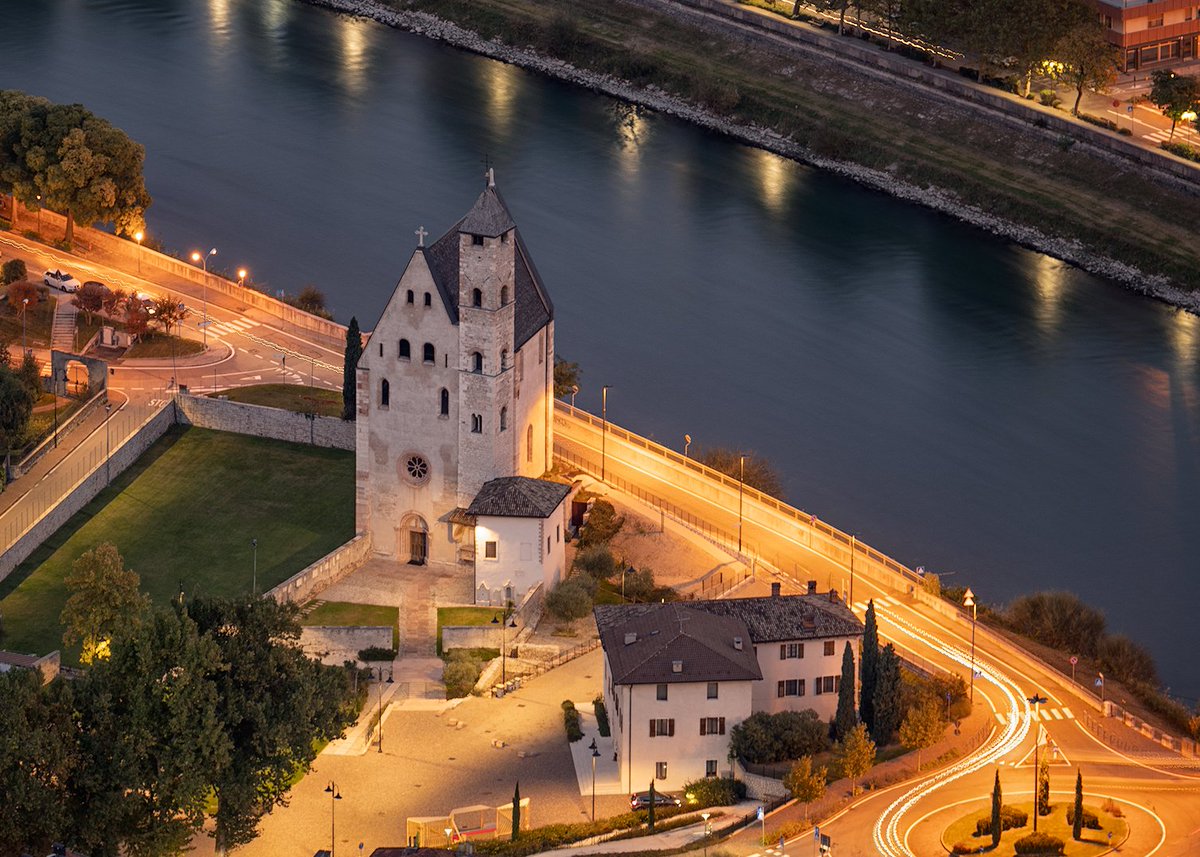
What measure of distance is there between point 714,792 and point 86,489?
39212 millimetres

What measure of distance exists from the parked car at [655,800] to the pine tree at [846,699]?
25.4 feet

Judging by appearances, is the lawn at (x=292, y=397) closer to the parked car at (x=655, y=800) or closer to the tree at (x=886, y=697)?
the parked car at (x=655, y=800)

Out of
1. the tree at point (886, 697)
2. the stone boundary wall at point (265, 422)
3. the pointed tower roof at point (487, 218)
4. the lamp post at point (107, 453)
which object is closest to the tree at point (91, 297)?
the lamp post at point (107, 453)

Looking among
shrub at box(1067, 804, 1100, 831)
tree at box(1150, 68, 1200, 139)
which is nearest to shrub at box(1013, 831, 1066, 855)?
shrub at box(1067, 804, 1100, 831)

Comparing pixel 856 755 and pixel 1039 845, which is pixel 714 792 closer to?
pixel 856 755

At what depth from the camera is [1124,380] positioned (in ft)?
557

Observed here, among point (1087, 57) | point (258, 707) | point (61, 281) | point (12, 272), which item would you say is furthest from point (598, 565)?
point (1087, 57)

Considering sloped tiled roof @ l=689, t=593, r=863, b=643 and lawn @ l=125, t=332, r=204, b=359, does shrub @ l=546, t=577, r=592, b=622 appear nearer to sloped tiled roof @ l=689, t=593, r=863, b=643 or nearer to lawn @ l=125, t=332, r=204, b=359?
sloped tiled roof @ l=689, t=593, r=863, b=643

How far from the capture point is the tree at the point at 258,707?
110812mm

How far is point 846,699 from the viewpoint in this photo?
120m

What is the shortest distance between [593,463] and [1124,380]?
3828 cm

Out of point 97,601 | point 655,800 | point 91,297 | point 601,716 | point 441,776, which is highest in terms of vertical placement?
point 91,297

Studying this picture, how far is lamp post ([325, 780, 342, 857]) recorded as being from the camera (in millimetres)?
112875

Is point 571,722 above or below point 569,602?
below
